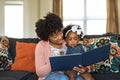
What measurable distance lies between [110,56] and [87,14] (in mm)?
2942

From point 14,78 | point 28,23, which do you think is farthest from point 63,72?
point 28,23

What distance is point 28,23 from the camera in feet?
16.9

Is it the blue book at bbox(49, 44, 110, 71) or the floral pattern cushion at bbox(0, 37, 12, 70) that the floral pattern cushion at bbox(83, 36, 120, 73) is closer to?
the blue book at bbox(49, 44, 110, 71)

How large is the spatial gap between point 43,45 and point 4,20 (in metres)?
3.16

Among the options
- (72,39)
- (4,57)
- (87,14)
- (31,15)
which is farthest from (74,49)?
(87,14)

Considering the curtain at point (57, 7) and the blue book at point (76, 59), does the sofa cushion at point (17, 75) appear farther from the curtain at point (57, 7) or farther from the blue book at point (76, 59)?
the curtain at point (57, 7)

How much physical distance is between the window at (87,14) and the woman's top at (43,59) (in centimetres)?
337

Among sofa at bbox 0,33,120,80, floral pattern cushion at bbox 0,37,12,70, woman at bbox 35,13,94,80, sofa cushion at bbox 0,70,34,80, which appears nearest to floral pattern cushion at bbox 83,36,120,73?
sofa at bbox 0,33,120,80

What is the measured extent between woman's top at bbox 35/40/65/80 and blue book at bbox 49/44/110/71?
16 centimetres

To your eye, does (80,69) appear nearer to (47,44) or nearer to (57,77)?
(57,77)

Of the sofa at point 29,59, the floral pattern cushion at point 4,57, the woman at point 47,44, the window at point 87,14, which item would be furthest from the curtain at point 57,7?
the woman at point 47,44

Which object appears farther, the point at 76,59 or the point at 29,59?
the point at 29,59

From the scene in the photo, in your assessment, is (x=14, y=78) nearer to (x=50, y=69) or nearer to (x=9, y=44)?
(x=50, y=69)

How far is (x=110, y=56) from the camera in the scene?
2648 mm
